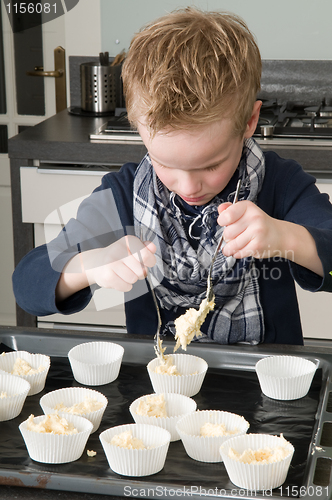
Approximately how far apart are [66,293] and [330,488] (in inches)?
24.2

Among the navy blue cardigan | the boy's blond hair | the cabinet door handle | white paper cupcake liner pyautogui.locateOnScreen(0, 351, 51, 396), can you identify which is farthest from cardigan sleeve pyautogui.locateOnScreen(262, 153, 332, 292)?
the cabinet door handle

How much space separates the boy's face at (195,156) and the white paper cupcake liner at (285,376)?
0.31m

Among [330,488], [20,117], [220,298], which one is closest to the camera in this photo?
[330,488]

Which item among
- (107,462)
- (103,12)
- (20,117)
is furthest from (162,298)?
(20,117)

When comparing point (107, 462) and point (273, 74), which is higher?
point (273, 74)

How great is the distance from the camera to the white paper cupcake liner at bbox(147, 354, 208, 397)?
0.97 metres

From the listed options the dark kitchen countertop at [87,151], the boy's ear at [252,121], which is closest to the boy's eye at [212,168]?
the boy's ear at [252,121]

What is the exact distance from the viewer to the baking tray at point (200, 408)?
0.70m

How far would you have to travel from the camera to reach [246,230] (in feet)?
3.15

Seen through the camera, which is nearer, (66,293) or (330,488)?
(330,488)

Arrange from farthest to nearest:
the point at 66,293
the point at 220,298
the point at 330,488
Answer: the point at 220,298 < the point at 66,293 < the point at 330,488

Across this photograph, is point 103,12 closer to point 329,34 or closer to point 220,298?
point 329,34

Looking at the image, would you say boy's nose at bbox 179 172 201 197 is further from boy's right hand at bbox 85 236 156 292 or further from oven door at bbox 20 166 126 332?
oven door at bbox 20 166 126 332

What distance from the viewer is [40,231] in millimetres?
2088
